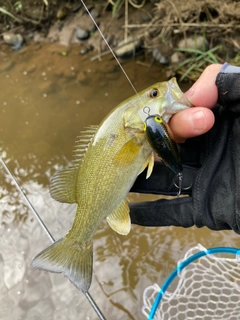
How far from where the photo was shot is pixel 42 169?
3.72m

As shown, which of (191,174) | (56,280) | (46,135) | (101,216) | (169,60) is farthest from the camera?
(169,60)

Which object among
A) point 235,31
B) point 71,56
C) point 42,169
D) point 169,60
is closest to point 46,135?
point 42,169

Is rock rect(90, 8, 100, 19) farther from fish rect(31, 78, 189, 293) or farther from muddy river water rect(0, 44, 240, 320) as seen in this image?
fish rect(31, 78, 189, 293)

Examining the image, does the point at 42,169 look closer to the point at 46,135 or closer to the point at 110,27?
the point at 46,135

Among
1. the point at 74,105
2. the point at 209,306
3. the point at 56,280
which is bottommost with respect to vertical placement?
the point at 209,306

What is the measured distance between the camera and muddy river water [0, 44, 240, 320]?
2.90 m

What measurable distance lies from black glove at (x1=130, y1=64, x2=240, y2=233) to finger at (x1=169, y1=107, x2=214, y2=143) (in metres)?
0.20

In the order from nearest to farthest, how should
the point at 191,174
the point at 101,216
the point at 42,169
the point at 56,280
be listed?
the point at 101,216 → the point at 191,174 → the point at 56,280 → the point at 42,169

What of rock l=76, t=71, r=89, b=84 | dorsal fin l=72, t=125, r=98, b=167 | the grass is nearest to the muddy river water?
rock l=76, t=71, r=89, b=84

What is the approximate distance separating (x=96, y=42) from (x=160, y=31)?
79 centimetres

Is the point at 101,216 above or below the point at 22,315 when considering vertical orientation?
above

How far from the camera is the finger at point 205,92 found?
75.0 inches

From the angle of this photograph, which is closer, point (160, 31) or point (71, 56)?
point (160, 31)

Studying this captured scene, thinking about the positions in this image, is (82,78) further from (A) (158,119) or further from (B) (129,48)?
(A) (158,119)
